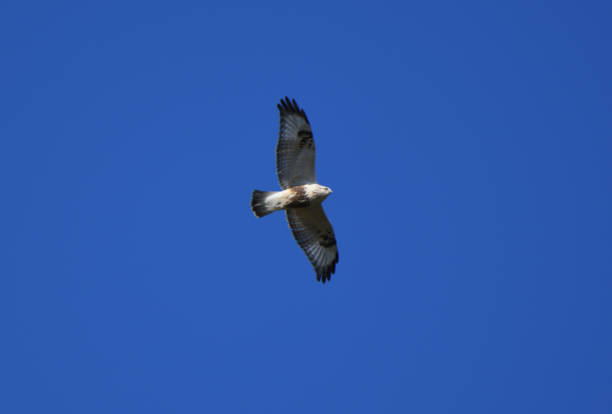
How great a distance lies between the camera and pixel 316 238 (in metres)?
14.1

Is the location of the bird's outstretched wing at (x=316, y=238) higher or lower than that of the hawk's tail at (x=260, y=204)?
lower

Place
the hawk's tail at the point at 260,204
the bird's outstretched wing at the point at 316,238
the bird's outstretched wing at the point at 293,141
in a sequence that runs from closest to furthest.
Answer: the bird's outstretched wing at the point at 293,141 < the hawk's tail at the point at 260,204 < the bird's outstretched wing at the point at 316,238

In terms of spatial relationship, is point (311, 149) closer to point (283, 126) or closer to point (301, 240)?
point (283, 126)

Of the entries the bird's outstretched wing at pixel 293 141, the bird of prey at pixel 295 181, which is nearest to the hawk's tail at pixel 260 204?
the bird of prey at pixel 295 181

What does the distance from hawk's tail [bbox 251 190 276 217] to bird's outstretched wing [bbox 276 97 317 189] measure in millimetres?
496

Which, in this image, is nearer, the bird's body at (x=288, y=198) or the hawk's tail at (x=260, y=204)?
the bird's body at (x=288, y=198)

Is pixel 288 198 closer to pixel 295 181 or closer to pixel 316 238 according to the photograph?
pixel 295 181

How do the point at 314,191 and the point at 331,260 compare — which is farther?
the point at 331,260

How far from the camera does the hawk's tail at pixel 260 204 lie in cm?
1348

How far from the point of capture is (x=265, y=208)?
1348 cm

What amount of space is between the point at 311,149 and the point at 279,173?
72cm

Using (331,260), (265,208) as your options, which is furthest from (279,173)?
(331,260)

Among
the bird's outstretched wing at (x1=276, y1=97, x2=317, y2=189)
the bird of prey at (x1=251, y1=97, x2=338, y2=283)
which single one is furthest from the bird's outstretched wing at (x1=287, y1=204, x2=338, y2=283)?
the bird's outstretched wing at (x1=276, y1=97, x2=317, y2=189)

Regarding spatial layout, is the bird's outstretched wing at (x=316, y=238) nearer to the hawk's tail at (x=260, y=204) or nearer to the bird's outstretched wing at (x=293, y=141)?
the hawk's tail at (x=260, y=204)
